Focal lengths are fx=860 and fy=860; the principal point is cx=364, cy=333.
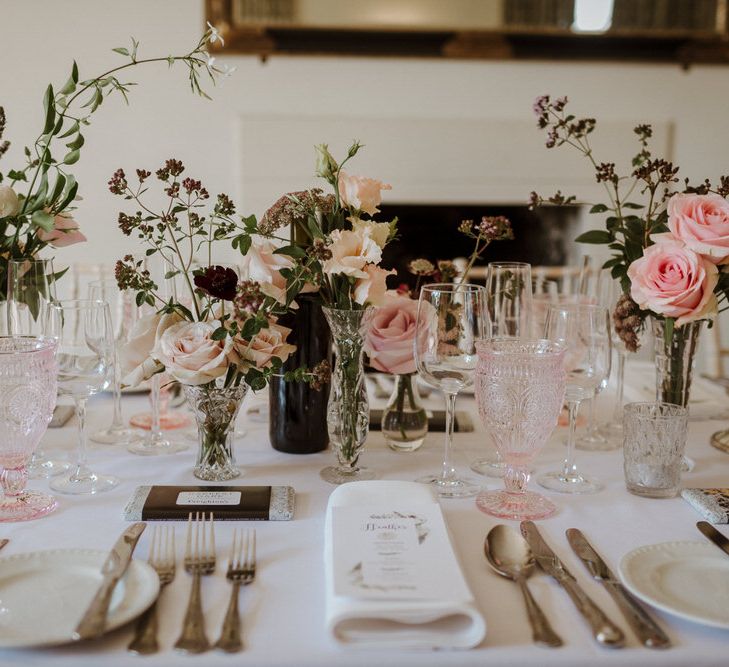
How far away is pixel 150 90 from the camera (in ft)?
12.4

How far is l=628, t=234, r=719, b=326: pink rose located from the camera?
4.21ft

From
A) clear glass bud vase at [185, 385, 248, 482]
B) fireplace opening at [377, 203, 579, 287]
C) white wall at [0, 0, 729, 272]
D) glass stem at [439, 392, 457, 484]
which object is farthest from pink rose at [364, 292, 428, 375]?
fireplace opening at [377, 203, 579, 287]

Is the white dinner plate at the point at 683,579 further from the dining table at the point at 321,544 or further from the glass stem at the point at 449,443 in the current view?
the glass stem at the point at 449,443

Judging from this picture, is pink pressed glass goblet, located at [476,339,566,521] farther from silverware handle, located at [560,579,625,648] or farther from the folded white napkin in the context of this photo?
the folded white napkin

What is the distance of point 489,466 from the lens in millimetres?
1390

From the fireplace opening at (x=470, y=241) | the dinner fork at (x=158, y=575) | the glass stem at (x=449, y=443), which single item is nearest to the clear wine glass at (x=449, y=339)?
the glass stem at (x=449, y=443)

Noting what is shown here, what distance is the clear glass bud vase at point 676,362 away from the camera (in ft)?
4.63

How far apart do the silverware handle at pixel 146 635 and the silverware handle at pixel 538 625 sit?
368 mm

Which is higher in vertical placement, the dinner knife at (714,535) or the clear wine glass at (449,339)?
the clear wine glass at (449,339)

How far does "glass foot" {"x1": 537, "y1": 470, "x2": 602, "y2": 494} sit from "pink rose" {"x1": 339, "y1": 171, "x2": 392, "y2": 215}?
0.49 m

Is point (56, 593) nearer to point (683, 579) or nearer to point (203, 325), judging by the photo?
point (203, 325)

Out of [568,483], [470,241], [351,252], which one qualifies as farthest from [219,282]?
[470,241]

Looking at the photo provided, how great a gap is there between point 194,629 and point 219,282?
501mm

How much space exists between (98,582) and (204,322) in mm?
429
